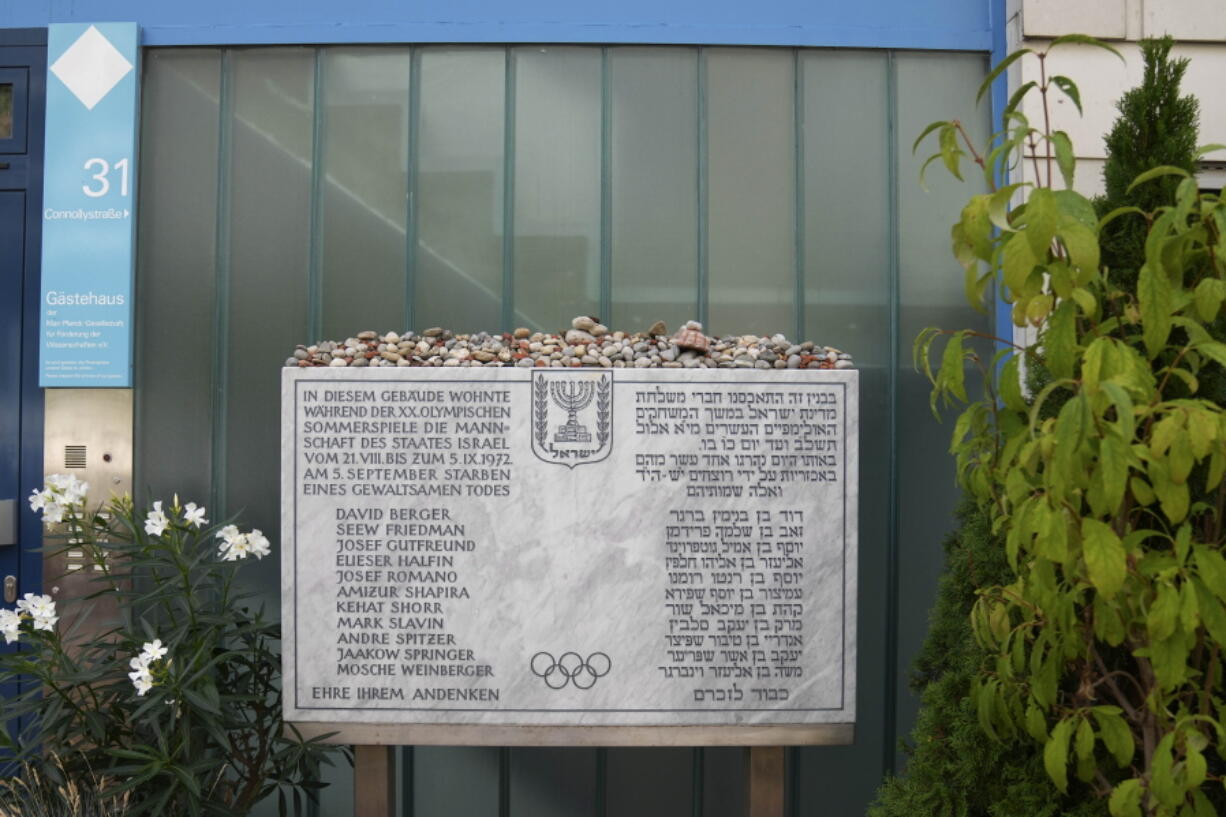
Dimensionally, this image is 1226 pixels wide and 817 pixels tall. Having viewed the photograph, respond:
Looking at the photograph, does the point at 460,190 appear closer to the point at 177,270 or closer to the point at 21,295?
the point at 177,270

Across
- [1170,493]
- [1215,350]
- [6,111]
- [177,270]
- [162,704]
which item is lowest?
[162,704]

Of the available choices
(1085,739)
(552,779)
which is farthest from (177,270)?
(1085,739)

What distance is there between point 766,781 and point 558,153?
2.30 metres

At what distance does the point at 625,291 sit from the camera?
157 inches

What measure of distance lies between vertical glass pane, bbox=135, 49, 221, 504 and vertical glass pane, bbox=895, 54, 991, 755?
254 cm

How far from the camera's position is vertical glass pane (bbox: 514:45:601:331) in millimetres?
4008

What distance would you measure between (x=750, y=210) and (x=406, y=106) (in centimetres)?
133

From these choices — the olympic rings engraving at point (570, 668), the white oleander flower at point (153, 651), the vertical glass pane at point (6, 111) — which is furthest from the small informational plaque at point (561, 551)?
the vertical glass pane at point (6, 111)

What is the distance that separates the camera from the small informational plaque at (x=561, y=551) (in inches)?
125

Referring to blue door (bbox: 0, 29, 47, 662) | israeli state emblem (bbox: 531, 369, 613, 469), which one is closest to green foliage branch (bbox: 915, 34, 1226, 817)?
israeli state emblem (bbox: 531, 369, 613, 469)

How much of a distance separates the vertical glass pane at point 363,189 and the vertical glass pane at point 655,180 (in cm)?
80

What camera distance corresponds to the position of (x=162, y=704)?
3062 millimetres

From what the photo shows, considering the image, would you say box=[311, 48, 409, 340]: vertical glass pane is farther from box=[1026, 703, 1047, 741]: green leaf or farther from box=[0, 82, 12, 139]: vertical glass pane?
box=[1026, 703, 1047, 741]: green leaf

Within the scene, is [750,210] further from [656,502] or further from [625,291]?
[656,502]
